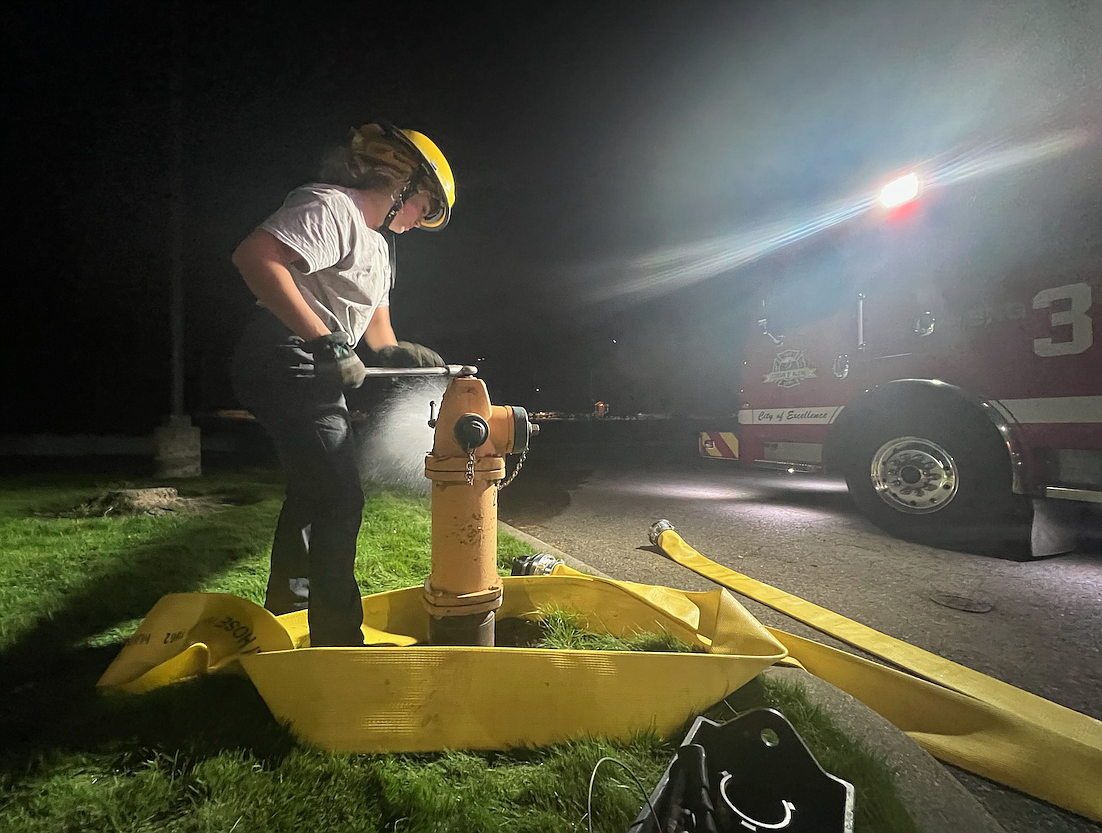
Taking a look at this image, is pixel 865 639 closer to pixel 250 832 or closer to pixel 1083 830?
pixel 1083 830

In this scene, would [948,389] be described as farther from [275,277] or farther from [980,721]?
[275,277]

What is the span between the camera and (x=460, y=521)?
5.53 feet

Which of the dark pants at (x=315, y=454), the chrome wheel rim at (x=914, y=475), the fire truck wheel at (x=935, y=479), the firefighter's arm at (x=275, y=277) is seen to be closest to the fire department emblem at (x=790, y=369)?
the fire truck wheel at (x=935, y=479)

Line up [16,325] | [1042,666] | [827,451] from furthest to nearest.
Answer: [16,325] → [827,451] → [1042,666]

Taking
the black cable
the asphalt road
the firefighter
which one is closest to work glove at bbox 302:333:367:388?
the firefighter

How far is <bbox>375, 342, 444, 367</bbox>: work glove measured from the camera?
6.61 feet

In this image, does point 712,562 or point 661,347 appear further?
point 661,347

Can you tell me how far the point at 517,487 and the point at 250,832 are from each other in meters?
6.54

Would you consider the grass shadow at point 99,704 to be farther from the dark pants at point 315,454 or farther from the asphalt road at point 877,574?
the asphalt road at point 877,574

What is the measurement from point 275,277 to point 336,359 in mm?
312

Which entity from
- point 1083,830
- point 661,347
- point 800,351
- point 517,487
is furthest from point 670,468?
point 661,347

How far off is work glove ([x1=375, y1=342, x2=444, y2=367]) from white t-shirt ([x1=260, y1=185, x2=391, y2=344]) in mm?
138

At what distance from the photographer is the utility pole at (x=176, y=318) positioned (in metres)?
6.27

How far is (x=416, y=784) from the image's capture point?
1.25 meters
